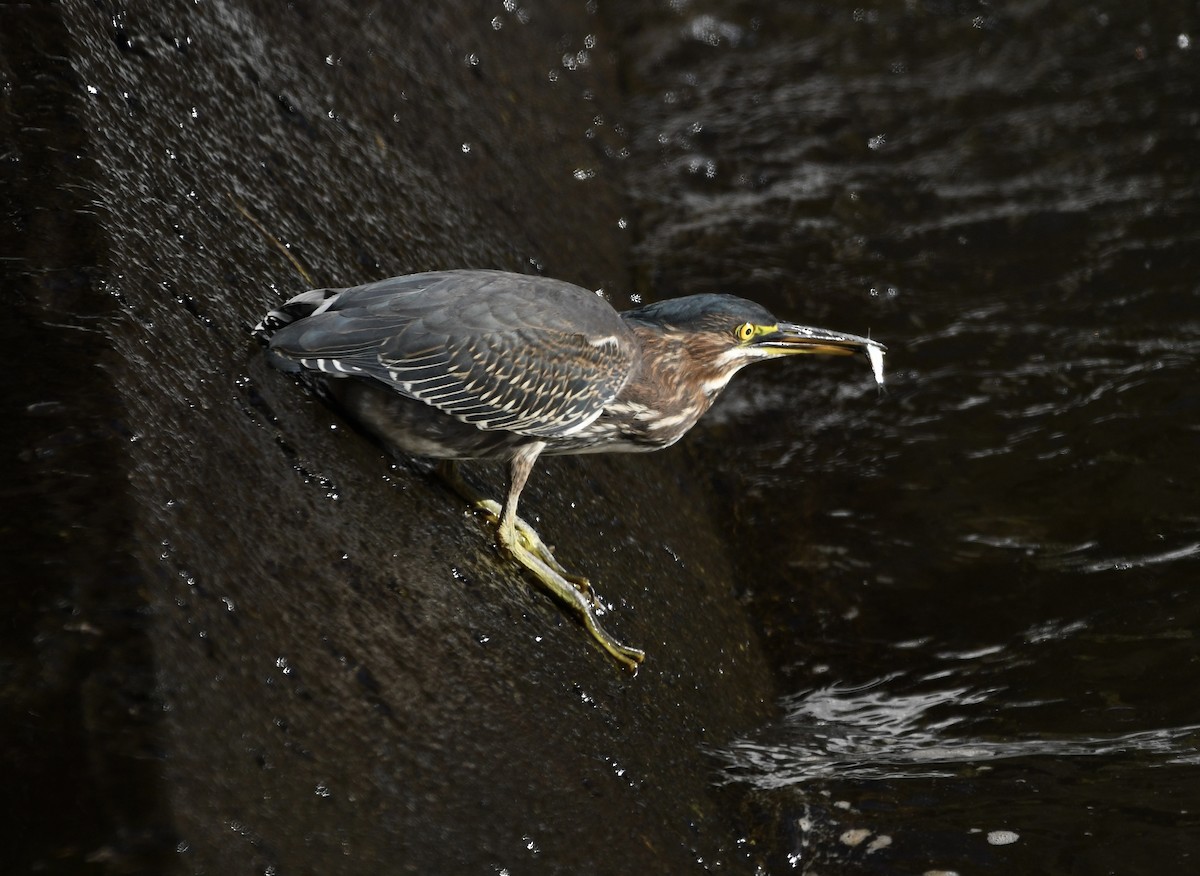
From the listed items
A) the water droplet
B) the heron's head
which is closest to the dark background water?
the water droplet

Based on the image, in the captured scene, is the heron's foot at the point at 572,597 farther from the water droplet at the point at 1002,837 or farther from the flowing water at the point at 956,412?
the water droplet at the point at 1002,837

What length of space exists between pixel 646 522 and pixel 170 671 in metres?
2.66

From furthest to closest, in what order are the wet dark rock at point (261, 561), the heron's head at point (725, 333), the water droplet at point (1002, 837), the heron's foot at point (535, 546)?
the heron's head at point (725, 333) → the heron's foot at point (535, 546) → the water droplet at point (1002, 837) → the wet dark rock at point (261, 561)

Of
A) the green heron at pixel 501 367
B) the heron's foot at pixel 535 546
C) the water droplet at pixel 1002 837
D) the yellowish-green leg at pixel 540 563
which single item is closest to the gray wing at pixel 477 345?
the green heron at pixel 501 367

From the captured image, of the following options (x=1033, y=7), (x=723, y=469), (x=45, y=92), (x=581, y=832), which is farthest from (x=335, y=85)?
(x=1033, y=7)

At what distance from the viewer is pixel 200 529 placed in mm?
2893

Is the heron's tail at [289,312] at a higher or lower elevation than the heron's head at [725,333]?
higher

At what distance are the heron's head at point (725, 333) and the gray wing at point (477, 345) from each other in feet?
1.18

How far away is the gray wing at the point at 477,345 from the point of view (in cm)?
365

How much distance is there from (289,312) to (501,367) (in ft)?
2.02

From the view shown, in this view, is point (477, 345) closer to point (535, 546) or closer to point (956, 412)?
point (535, 546)

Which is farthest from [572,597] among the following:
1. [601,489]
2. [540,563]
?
[601,489]

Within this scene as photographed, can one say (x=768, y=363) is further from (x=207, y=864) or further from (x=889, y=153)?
(x=207, y=864)

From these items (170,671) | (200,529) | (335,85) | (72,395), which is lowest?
(170,671)
